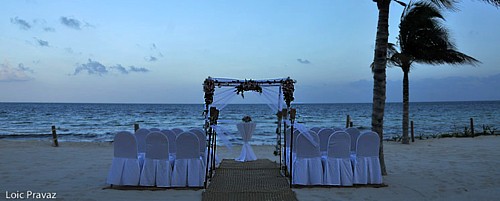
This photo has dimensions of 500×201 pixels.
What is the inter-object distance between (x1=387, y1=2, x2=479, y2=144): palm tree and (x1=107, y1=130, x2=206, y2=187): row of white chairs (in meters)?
10.6

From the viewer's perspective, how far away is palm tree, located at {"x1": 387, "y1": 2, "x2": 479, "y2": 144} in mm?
14523

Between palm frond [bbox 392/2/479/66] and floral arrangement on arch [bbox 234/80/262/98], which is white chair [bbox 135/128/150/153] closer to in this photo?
floral arrangement on arch [bbox 234/80/262/98]

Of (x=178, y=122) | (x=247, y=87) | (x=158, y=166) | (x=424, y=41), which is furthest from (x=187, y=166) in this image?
(x=178, y=122)

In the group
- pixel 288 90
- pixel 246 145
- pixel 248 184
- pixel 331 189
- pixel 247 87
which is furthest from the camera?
pixel 246 145

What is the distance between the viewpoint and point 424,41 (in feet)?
49.7

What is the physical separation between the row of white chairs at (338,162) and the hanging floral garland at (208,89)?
264cm

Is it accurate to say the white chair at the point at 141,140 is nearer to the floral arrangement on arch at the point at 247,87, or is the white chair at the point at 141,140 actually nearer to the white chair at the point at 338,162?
the floral arrangement on arch at the point at 247,87

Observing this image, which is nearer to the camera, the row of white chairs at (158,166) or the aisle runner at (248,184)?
the aisle runner at (248,184)

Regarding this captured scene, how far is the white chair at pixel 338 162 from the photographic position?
7.41 m

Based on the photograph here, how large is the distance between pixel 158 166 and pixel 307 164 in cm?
267

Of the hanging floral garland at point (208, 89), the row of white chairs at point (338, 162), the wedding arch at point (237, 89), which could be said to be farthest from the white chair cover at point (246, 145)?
the row of white chairs at point (338, 162)

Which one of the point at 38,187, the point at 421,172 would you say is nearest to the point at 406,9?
the point at 421,172

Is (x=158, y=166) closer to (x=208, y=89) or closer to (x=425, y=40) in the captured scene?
(x=208, y=89)

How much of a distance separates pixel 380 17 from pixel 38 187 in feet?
24.3
